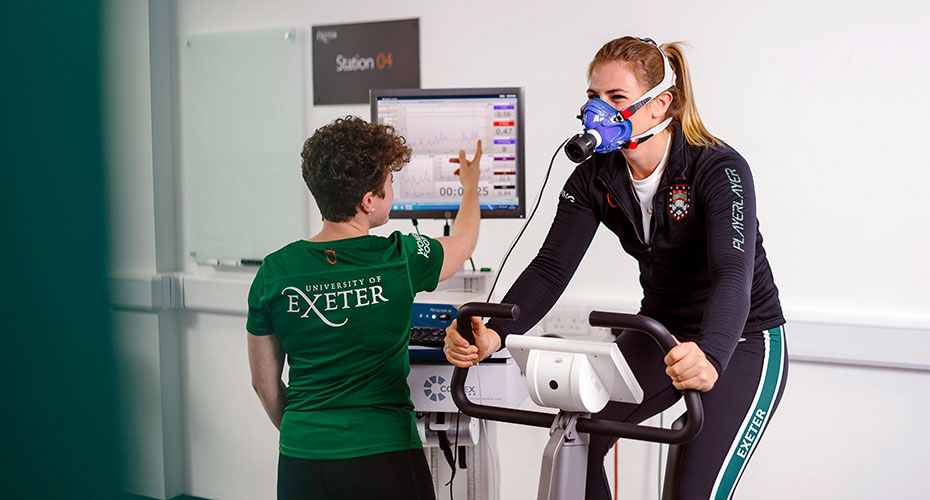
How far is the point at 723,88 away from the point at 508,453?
4.73ft

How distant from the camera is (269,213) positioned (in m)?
3.20

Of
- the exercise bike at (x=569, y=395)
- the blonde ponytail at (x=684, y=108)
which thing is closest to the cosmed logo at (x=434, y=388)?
the exercise bike at (x=569, y=395)

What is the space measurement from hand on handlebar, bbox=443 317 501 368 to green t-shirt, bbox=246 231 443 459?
27 cm

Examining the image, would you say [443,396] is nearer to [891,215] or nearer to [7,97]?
[7,97]

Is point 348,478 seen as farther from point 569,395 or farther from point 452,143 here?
point 452,143

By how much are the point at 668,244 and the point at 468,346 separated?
519mm

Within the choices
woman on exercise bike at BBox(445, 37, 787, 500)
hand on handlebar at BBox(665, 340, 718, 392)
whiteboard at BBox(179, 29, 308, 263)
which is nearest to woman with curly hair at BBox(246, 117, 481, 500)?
woman on exercise bike at BBox(445, 37, 787, 500)

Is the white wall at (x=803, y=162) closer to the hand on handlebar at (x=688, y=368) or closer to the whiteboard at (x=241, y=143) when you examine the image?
the whiteboard at (x=241, y=143)

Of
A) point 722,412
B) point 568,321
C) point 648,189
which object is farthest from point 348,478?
point 568,321

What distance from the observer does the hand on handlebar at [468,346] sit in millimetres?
1467

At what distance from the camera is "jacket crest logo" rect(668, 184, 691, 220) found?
5.40ft

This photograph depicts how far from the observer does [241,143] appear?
3.22 m

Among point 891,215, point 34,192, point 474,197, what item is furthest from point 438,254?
point 891,215

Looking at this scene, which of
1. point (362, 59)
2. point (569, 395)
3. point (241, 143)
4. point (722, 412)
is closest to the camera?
point (569, 395)
